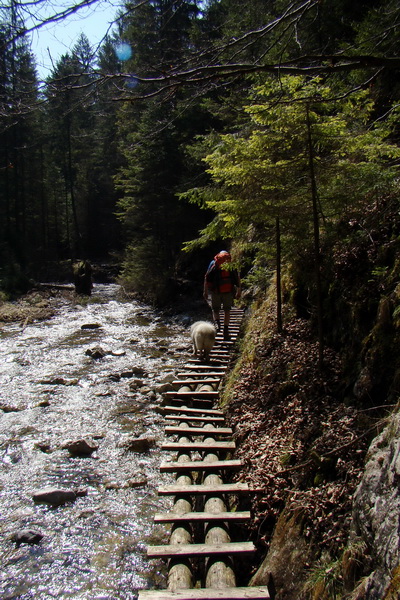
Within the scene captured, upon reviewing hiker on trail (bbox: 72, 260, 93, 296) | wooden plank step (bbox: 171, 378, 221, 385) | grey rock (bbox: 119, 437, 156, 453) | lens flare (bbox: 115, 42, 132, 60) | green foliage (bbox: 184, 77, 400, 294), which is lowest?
grey rock (bbox: 119, 437, 156, 453)

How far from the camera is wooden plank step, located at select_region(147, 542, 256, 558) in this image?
151 inches

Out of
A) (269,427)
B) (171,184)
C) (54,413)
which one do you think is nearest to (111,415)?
(54,413)

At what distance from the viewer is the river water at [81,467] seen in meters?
4.63

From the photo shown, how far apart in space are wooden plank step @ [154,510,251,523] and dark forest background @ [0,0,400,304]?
3951mm

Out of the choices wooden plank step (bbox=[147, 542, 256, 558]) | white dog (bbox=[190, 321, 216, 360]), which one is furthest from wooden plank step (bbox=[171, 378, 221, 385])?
wooden plank step (bbox=[147, 542, 256, 558])

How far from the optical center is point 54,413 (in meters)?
8.84

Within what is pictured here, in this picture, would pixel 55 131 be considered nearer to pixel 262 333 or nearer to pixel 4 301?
pixel 4 301

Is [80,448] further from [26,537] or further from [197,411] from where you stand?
[197,411]

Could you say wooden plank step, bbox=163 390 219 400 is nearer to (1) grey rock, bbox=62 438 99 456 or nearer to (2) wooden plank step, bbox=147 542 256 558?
(1) grey rock, bbox=62 438 99 456

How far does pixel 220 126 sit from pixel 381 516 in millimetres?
22126

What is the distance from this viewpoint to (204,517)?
4.34 meters

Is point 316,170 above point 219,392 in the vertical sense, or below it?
above

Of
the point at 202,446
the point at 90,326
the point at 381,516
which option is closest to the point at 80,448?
the point at 202,446

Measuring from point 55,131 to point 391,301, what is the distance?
39729mm
